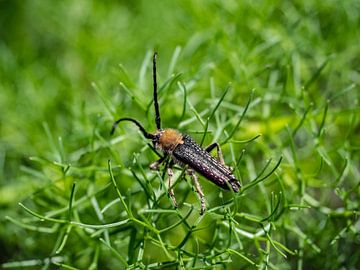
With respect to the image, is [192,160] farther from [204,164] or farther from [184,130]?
[184,130]

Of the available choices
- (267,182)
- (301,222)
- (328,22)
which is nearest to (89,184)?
(267,182)

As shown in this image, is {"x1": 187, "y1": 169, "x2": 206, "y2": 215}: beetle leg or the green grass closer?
{"x1": 187, "y1": 169, "x2": 206, "y2": 215}: beetle leg

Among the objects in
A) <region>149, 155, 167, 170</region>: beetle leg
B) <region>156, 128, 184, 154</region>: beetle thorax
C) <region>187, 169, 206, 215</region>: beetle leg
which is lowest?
<region>187, 169, 206, 215</region>: beetle leg

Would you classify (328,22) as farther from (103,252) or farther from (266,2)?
(103,252)

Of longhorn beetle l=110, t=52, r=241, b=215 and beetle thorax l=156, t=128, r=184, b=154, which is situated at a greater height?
beetle thorax l=156, t=128, r=184, b=154

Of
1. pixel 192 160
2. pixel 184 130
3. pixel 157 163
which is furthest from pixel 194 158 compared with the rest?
pixel 184 130
